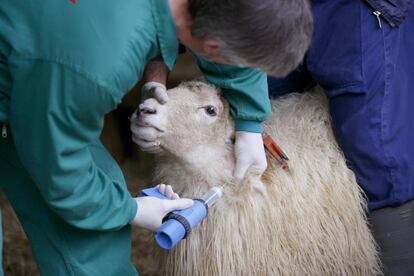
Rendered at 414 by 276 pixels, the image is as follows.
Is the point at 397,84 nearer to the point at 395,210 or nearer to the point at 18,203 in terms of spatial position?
the point at 395,210

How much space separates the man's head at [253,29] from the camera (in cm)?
106

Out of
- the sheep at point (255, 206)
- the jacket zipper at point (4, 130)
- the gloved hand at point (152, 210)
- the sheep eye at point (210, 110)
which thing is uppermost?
the jacket zipper at point (4, 130)

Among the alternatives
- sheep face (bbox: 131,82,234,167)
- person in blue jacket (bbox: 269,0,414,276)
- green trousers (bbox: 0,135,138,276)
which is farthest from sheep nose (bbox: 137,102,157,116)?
person in blue jacket (bbox: 269,0,414,276)

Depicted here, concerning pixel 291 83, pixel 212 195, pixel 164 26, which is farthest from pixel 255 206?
pixel 164 26

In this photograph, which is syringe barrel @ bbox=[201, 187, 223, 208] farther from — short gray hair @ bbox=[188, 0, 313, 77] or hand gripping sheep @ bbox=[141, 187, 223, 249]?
short gray hair @ bbox=[188, 0, 313, 77]

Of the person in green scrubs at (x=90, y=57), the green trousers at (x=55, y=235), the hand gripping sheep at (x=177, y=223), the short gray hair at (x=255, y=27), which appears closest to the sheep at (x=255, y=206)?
the hand gripping sheep at (x=177, y=223)

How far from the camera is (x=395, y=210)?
1679mm

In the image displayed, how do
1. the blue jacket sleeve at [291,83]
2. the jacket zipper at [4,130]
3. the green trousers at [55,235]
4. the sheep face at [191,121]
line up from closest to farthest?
1. the jacket zipper at [4,130]
2. the green trousers at [55,235]
3. the sheep face at [191,121]
4. the blue jacket sleeve at [291,83]

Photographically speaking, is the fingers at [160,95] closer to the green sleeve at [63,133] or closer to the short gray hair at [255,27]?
the green sleeve at [63,133]

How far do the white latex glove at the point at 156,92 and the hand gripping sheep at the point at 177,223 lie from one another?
0.20 m

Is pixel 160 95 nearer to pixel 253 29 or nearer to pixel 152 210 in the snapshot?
pixel 152 210

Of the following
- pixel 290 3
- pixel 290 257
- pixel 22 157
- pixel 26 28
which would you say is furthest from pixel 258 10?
pixel 290 257

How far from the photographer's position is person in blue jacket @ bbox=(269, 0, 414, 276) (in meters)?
1.65

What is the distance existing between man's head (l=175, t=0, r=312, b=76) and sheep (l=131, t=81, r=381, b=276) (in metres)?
0.42
